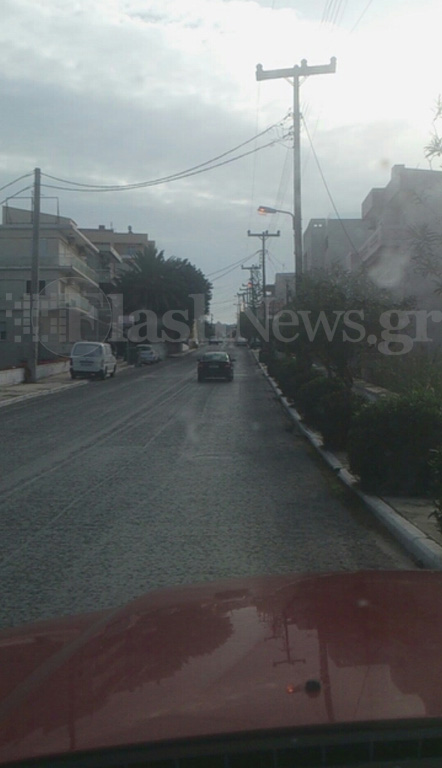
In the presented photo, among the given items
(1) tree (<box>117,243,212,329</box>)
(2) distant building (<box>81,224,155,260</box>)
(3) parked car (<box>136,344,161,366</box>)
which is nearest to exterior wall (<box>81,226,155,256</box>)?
(2) distant building (<box>81,224,155,260</box>)

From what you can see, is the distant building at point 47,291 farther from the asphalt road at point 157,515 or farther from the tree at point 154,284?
the asphalt road at point 157,515

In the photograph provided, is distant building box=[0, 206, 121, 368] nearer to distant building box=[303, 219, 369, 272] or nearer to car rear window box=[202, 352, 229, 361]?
car rear window box=[202, 352, 229, 361]

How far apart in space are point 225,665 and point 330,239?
65767 millimetres

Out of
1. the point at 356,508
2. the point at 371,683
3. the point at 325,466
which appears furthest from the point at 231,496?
the point at 371,683

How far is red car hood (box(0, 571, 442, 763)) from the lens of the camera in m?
2.64

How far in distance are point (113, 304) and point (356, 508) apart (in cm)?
6431

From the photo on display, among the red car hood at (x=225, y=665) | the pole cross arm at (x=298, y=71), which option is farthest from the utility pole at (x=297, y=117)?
the red car hood at (x=225, y=665)

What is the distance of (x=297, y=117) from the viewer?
31469mm

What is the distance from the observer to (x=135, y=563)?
7.83 meters

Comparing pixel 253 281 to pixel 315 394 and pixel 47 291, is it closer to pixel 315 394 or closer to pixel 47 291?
pixel 47 291

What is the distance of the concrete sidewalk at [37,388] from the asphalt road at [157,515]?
428 inches

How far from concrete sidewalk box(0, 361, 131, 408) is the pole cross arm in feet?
47.3

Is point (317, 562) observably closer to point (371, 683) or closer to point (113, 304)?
point (371, 683)

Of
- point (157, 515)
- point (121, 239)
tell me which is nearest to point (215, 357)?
point (157, 515)
